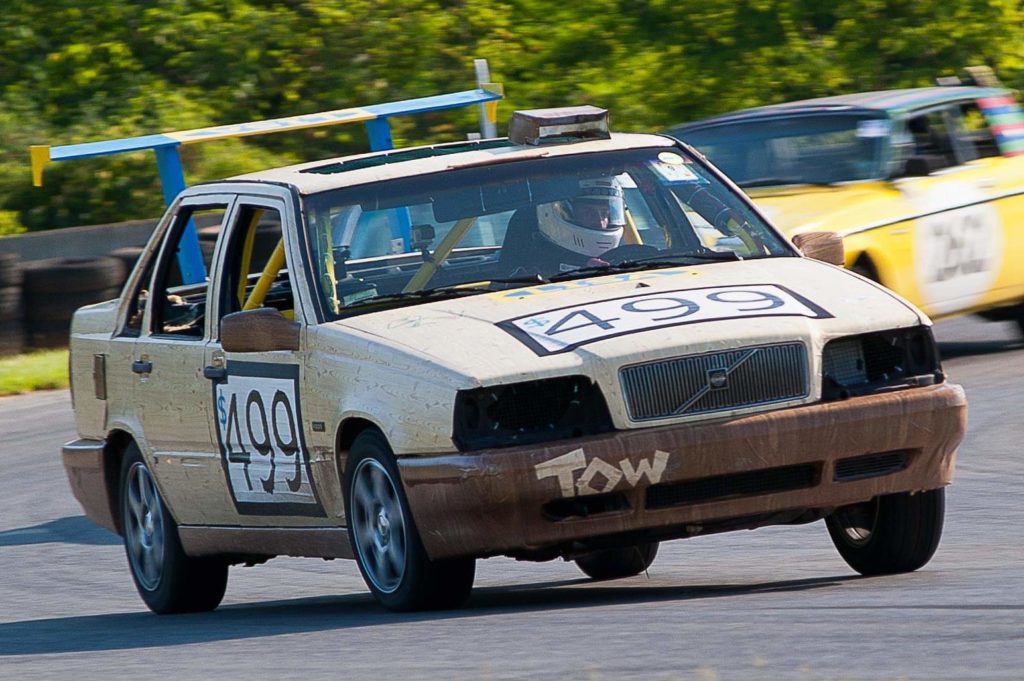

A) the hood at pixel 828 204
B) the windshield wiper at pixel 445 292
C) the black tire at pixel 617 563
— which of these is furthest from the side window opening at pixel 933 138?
the windshield wiper at pixel 445 292

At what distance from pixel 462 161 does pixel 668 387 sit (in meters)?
1.59

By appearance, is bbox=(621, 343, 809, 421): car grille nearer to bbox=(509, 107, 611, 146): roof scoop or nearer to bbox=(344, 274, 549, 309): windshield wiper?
bbox=(344, 274, 549, 309): windshield wiper

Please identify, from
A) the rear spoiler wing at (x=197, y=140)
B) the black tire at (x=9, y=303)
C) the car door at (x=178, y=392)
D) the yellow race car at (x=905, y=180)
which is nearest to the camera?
the car door at (x=178, y=392)

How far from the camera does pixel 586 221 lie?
282 inches

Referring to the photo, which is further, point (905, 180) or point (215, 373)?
point (905, 180)

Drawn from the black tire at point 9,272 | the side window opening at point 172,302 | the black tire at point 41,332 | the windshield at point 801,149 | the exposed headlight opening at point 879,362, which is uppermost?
the exposed headlight opening at point 879,362

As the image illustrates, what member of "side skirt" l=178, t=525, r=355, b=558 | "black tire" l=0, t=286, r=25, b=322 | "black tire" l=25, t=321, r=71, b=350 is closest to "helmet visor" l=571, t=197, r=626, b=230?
"side skirt" l=178, t=525, r=355, b=558

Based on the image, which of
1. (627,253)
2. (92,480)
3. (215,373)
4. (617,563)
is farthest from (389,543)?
(92,480)

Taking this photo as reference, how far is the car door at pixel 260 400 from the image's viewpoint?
6.88 m

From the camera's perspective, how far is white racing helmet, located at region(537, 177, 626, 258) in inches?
279

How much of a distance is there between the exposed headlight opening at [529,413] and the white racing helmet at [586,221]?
1.08 metres

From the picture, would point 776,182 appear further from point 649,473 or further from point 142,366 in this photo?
point 649,473

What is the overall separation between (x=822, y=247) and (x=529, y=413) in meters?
1.68

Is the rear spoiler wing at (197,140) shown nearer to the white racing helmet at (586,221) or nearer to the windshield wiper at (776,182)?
the white racing helmet at (586,221)
